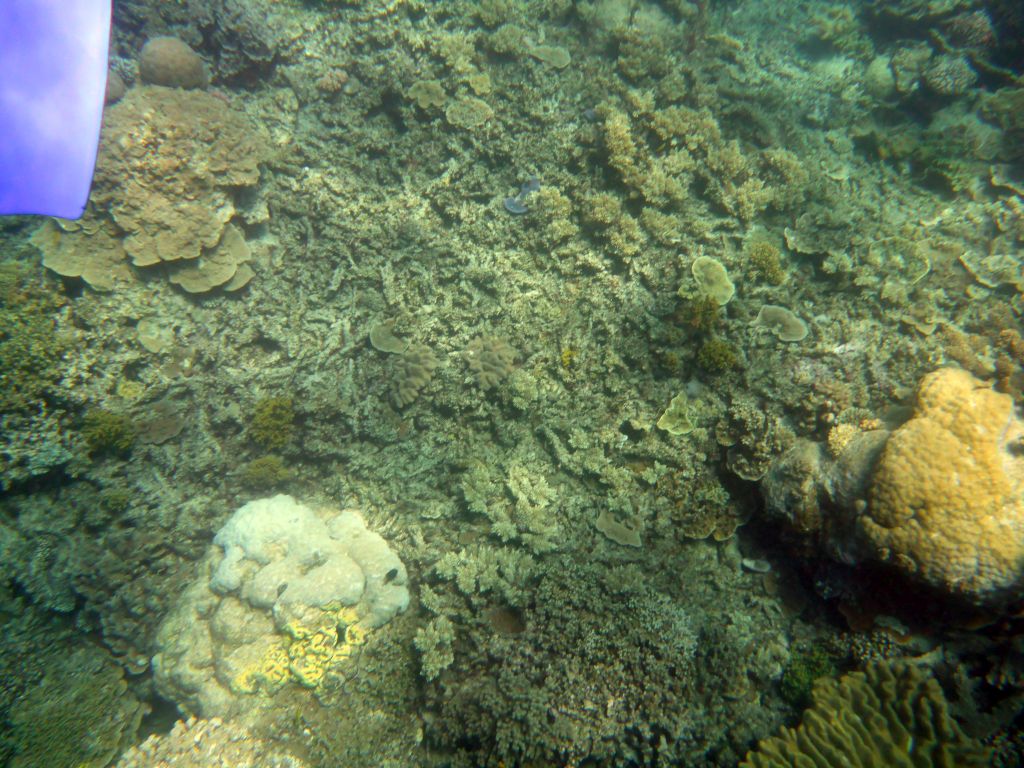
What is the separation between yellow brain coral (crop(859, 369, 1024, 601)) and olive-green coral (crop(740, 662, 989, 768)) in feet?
3.10

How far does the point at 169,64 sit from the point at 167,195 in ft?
6.47

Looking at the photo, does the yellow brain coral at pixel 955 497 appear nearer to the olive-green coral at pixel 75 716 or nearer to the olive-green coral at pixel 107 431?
the olive-green coral at pixel 107 431

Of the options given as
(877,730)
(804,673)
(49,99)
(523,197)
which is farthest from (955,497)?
(49,99)

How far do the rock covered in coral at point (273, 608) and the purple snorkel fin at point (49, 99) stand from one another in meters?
3.72

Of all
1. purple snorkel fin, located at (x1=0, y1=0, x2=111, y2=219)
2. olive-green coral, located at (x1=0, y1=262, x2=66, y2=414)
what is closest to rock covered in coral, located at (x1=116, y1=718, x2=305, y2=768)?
olive-green coral, located at (x1=0, y1=262, x2=66, y2=414)

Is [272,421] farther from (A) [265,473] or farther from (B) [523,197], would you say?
(B) [523,197]

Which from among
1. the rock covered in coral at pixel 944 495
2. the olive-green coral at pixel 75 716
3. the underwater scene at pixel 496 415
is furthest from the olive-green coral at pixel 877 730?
the olive-green coral at pixel 75 716

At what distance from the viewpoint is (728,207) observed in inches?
239

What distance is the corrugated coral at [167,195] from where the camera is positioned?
571 centimetres

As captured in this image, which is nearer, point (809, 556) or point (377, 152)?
point (809, 556)

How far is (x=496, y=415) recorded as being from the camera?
5.69 meters

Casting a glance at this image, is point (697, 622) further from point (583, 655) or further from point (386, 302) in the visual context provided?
point (386, 302)

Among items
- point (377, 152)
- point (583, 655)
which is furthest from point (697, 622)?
point (377, 152)

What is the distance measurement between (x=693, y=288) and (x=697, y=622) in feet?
12.1
